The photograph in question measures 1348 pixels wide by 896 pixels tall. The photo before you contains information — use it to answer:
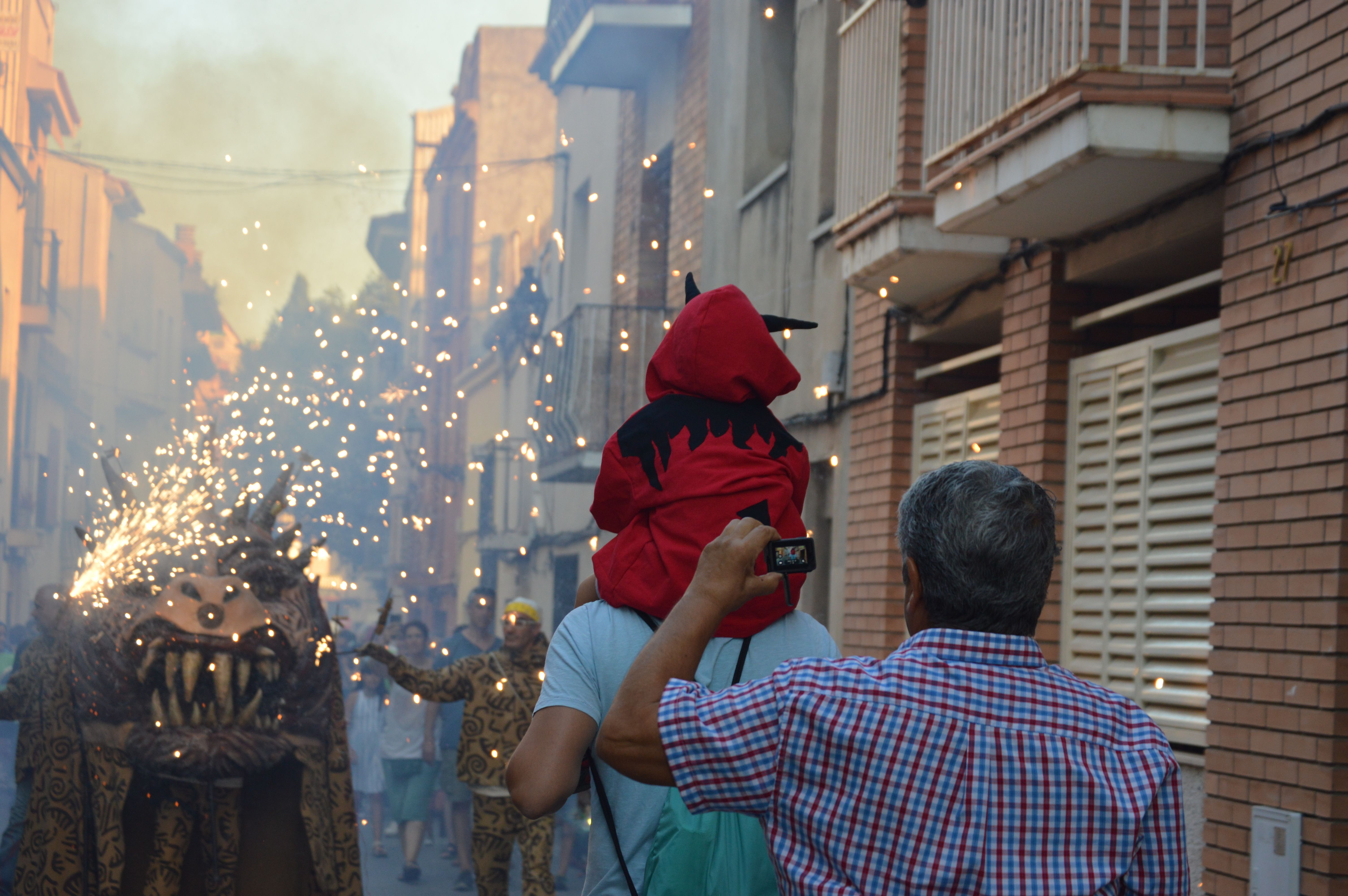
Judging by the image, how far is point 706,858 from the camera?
2.57 metres

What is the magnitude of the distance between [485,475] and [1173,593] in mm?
20189

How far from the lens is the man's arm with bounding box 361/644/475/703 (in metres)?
8.64

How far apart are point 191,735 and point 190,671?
10.3 inches

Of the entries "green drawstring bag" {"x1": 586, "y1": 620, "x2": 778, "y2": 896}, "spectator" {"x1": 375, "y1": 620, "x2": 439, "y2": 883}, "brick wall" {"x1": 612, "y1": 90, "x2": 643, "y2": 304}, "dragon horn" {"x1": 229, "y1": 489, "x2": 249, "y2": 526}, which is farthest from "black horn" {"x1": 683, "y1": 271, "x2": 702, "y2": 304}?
"brick wall" {"x1": 612, "y1": 90, "x2": 643, "y2": 304}

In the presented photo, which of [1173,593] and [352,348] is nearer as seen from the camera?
[1173,593]

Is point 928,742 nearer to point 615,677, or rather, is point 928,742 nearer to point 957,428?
point 615,677

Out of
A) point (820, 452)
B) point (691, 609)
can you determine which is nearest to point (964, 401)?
point (820, 452)

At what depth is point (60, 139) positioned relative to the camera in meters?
13.7

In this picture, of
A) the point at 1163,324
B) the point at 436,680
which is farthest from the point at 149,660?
the point at 1163,324

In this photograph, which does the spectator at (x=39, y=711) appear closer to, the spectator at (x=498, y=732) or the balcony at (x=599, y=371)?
the spectator at (x=498, y=732)

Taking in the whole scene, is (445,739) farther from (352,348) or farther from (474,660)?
(352,348)

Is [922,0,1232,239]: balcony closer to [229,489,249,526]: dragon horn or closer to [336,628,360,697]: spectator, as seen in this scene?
[229,489,249,526]: dragon horn

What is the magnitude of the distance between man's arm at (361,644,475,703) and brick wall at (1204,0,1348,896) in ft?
15.2

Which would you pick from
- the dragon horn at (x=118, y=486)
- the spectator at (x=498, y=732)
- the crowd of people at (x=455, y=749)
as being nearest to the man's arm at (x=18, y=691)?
the dragon horn at (x=118, y=486)
